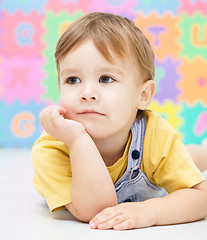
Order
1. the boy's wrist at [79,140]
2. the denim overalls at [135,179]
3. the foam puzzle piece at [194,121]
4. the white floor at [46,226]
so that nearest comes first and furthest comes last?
1. the white floor at [46,226]
2. the boy's wrist at [79,140]
3. the denim overalls at [135,179]
4. the foam puzzle piece at [194,121]

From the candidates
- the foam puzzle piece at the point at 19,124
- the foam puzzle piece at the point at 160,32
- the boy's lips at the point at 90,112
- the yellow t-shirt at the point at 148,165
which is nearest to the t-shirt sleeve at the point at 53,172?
the yellow t-shirt at the point at 148,165

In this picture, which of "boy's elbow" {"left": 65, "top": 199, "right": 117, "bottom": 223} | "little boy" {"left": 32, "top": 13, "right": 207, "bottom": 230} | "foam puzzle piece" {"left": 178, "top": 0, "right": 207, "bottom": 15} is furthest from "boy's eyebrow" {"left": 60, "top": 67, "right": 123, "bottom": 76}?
"foam puzzle piece" {"left": 178, "top": 0, "right": 207, "bottom": 15}

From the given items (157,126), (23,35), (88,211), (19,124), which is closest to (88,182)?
(88,211)

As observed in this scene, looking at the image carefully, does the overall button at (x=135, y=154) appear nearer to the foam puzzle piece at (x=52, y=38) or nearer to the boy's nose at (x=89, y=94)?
the boy's nose at (x=89, y=94)

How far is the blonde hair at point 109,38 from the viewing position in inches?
35.4

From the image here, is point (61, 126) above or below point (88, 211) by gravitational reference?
above

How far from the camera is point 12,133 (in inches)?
101

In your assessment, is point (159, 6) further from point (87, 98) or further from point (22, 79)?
point (87, 98)

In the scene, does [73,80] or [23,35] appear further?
[23,35]

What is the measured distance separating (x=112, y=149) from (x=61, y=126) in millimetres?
202

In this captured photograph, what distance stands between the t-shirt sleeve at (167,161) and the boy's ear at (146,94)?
0.05 meters

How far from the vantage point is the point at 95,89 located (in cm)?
87

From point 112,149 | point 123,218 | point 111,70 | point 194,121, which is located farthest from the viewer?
point 194,121

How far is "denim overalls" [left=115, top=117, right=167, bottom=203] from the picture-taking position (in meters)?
0.98
